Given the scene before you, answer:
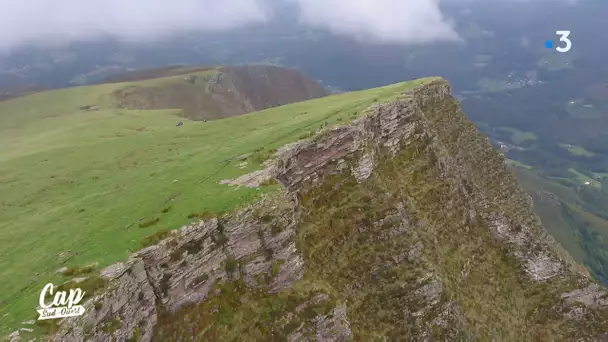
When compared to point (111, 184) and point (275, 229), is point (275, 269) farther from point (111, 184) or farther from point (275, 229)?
point (111, 184)

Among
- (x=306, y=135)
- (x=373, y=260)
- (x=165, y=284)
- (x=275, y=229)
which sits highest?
(x=306, y=135)

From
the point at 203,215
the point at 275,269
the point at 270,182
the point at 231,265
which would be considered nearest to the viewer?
the point at 203,215

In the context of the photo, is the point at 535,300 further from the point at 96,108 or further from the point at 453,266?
the point at 96,108

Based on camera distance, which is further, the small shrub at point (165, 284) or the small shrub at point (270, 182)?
the small shrub at point (270, 182)

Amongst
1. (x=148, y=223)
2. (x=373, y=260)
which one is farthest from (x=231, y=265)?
(x=373, y=260)

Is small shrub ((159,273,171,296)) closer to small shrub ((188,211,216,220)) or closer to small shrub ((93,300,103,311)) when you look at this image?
small shrub ((188,211,216,220))

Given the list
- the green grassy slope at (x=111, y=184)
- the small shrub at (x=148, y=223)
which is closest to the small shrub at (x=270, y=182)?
the green grassy slope at (x=111, y=184)

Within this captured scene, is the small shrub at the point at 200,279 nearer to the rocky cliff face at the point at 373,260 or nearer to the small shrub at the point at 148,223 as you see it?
the rocky cliff face at the point at 373,260
